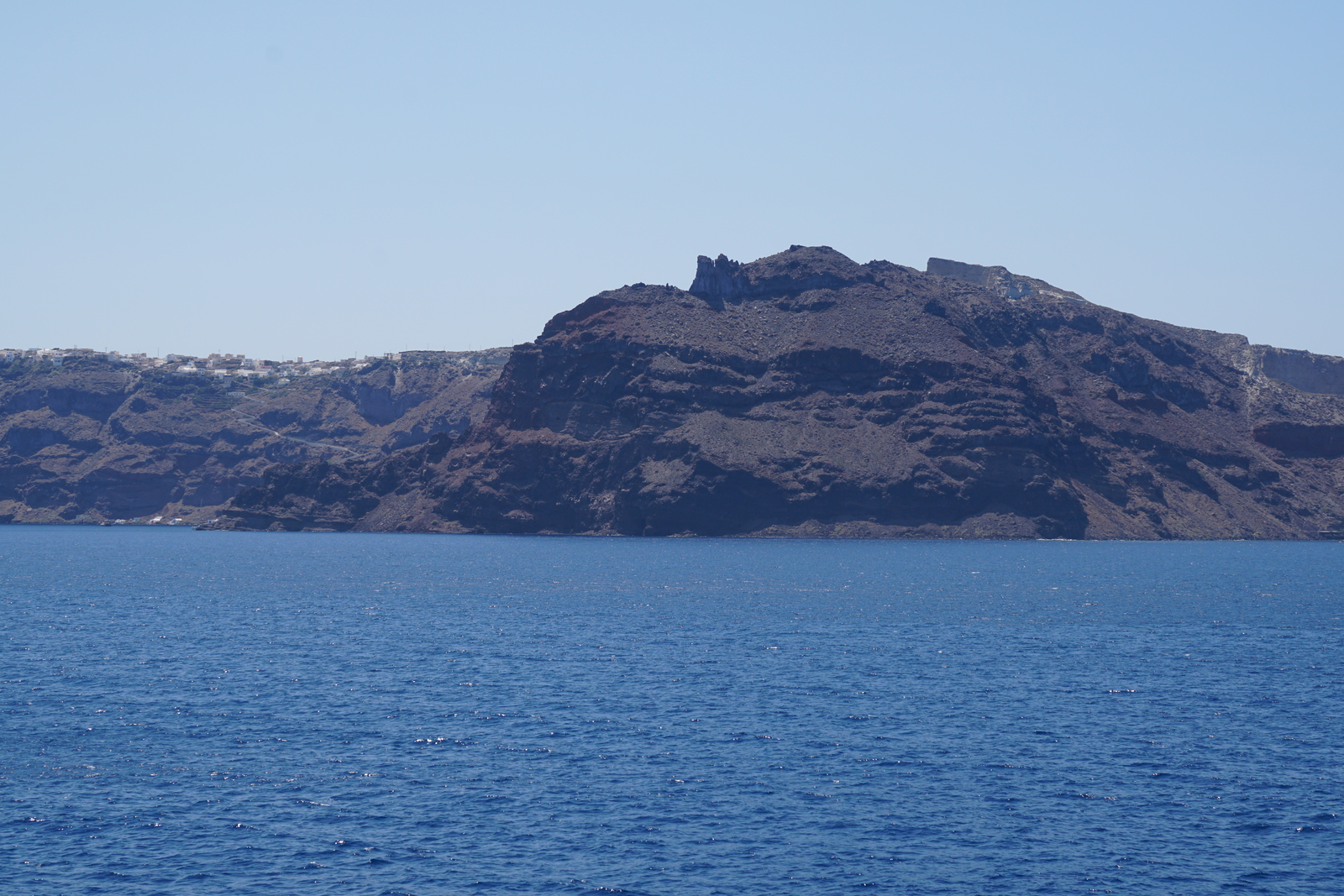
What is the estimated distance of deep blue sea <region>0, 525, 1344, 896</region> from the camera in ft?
136

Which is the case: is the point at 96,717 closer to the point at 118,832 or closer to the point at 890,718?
the point at 118,832

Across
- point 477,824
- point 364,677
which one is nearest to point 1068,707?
point 477,824

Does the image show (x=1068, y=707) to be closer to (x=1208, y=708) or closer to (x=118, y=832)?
(x=1208, y=708)

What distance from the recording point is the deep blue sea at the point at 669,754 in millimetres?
41562

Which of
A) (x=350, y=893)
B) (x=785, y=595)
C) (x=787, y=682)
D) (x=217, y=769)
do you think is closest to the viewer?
(x=350, y=893)

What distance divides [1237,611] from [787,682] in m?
67.0

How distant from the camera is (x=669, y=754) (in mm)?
57406

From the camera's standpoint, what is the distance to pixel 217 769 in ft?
174

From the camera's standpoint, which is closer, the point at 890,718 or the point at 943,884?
the point at 943,884

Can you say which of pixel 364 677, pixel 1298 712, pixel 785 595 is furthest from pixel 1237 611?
pixel 364 677

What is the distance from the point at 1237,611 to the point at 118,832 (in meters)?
110

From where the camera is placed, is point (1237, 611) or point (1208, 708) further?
point (1237, 611)

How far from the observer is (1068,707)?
68.9 metres

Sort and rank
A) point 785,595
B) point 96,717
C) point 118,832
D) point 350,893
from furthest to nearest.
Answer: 1. point 785,595
2. point 96,717
3. point 118,832
4. point 350,893
